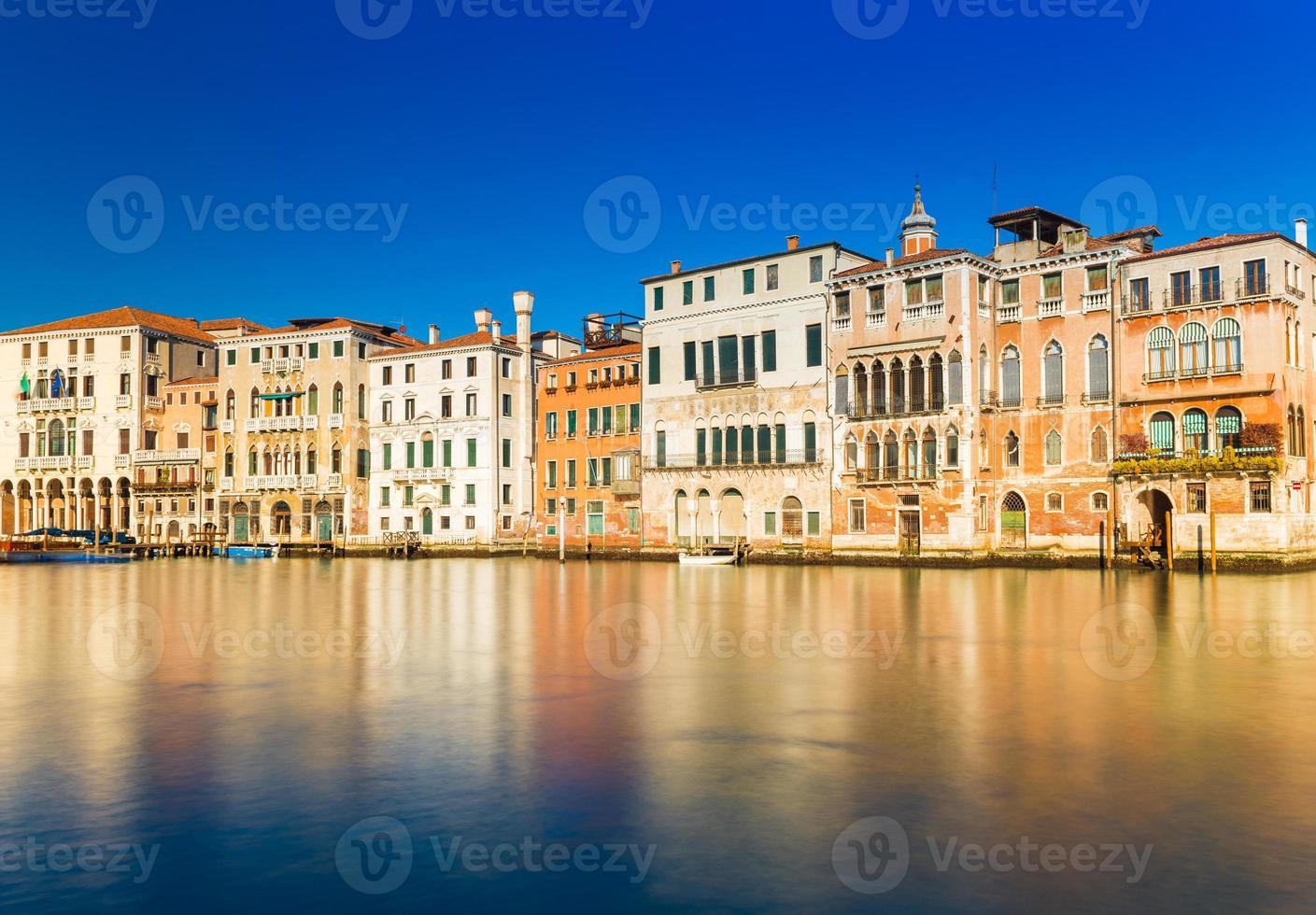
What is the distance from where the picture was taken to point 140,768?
34.3ft

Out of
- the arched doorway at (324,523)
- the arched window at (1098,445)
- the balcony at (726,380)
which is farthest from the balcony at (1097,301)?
the arched doorway at (324,523)

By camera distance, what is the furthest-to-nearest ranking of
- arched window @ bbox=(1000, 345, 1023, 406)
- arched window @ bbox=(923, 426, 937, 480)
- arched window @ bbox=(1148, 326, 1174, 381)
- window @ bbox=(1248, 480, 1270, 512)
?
arched window @ bbox=(923, 426, 937, 480)
arched window @ bbox=(1000, 345, 1023, 406)
arched window @ bbox=(1148, 326, 1174, 381)
window @ bbox=(1248, 480, 1270, 512)

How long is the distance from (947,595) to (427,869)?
933 inches

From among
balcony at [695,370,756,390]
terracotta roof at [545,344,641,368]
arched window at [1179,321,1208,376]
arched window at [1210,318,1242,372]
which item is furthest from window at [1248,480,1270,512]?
terracotta roof at [545,344,641,368]

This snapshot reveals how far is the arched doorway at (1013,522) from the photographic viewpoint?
4388 cm

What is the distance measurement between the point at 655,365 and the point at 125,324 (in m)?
34.1

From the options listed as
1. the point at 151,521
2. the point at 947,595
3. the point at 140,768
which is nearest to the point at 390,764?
the point at 140,768

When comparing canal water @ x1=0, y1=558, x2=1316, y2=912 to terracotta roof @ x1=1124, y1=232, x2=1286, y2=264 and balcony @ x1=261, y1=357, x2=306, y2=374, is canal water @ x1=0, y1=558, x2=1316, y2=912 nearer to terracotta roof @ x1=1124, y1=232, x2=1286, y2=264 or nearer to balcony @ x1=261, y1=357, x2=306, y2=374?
terracotta roof @ x1=1124, y1=232, x2=1286, y2=264

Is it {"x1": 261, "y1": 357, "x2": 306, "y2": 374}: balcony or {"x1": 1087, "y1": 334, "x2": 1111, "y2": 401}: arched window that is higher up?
{"x1": 261, "y1": 357, "x2": 306, "y2": 374}: balcony

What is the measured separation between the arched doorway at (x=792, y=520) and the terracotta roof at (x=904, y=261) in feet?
31.2

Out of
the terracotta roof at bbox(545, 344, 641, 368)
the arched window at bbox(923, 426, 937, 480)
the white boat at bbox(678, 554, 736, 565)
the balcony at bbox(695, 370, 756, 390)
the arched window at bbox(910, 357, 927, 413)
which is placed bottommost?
the white boat at bbox(678, 554, 736, 565)

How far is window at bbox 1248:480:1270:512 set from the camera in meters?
38.1

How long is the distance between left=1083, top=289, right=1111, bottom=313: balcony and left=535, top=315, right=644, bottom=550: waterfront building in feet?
70.5

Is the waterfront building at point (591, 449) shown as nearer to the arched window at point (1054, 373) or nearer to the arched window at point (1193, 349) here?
the arched window at point (1054, 373)
